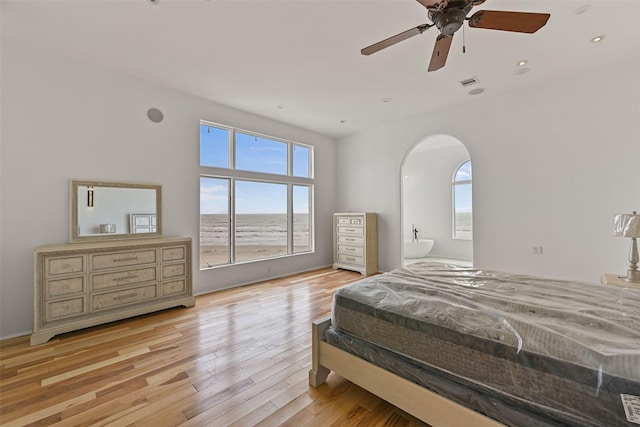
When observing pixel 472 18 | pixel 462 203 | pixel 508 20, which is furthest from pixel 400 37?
pixel 462 203

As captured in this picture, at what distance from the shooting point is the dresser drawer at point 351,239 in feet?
17.7

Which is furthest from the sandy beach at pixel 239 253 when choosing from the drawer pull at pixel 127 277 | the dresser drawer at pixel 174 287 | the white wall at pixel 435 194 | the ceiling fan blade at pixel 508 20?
the ceiling fan blade at pixel 508 20

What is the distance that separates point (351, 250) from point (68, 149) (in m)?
4.59

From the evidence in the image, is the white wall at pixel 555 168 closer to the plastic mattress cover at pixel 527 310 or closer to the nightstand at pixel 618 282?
the nightstand at pixel 618 282

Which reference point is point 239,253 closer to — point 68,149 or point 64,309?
point 64,309

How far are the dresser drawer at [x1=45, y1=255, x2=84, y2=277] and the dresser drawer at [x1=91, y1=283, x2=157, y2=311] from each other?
35 centimetres

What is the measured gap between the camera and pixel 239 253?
4652 millimetres

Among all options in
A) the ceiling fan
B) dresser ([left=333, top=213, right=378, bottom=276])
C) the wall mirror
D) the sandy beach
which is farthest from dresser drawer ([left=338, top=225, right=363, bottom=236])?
the ceiling fan

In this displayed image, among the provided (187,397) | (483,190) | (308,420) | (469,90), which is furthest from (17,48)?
(483,190)

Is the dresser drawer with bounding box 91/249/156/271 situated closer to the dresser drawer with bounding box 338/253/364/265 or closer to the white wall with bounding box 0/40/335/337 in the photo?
the white wall with bounding box 0/40/335/337

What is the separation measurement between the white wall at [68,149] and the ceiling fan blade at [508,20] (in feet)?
12.3

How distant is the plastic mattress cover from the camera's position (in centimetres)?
116

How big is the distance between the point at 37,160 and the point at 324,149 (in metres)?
4.60

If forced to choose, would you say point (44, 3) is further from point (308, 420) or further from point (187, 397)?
point (308, 420)
